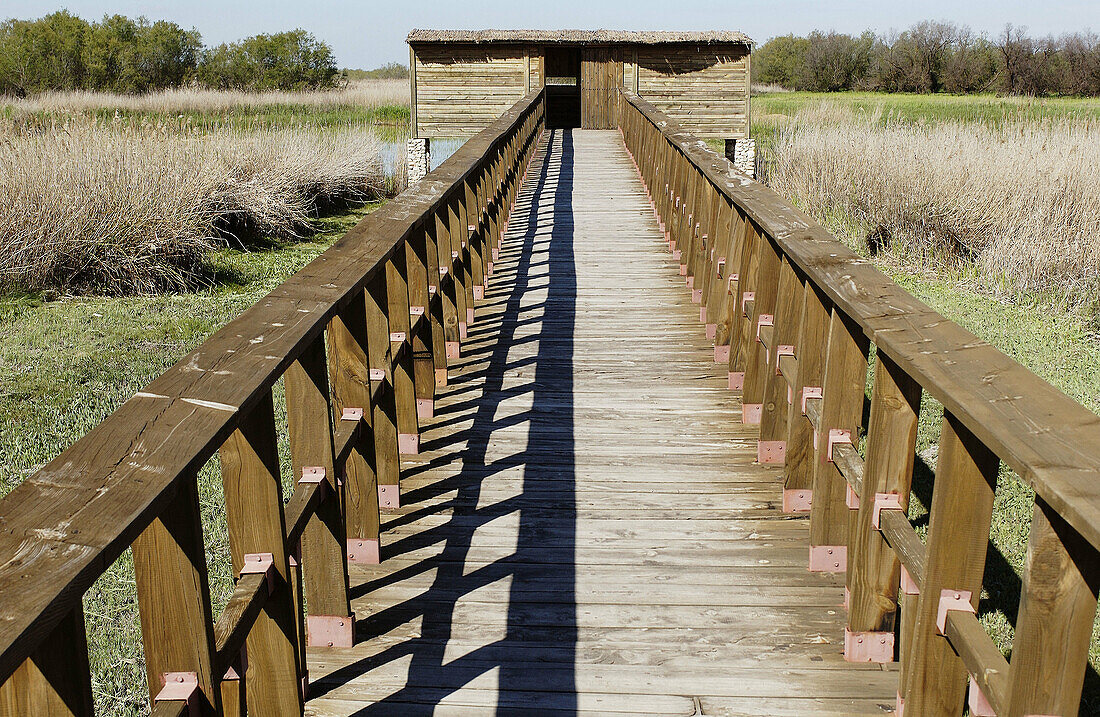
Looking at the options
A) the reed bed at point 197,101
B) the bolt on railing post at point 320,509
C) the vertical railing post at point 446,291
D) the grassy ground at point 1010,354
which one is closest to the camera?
the bolt on railing post at point 320,509

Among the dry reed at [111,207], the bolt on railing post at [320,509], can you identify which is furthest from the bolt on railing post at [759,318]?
the dry reed at [111,207]

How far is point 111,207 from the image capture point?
11.2 meters

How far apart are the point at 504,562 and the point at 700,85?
75.3 feet

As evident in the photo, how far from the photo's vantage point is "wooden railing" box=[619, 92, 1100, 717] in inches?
59.8

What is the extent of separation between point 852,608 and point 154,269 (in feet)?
32.2

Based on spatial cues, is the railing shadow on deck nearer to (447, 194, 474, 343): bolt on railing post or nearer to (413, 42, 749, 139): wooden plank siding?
(447, 194, 474, 343): bolt on railing post

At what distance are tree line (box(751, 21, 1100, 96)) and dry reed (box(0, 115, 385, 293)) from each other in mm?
48975

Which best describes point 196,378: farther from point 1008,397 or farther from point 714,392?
point 714,392

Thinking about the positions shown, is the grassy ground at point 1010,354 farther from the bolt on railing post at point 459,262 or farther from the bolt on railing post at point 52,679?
the bolt on railing post at point 52,679

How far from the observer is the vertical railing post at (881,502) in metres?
2.35

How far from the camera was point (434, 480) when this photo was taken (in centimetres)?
379

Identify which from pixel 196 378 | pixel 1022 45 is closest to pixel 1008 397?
pixel 196 378

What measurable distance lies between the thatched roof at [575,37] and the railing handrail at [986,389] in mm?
21718

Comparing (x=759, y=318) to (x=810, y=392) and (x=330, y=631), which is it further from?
(x=330, y=631)
